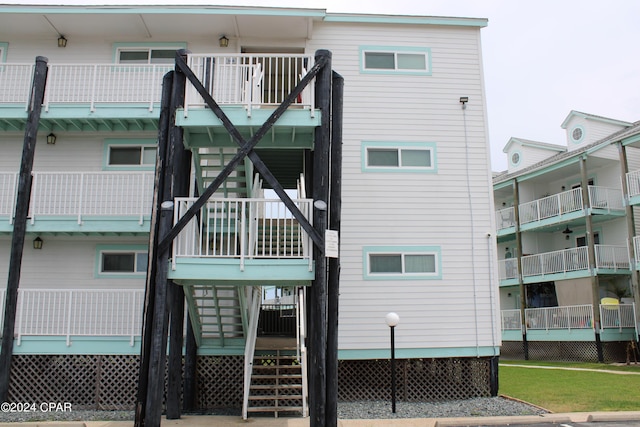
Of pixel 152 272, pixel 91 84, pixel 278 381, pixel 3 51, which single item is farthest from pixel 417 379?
pixel 3 51

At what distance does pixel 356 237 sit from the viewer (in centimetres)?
1445

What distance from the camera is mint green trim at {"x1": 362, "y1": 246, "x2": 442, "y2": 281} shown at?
14.3m

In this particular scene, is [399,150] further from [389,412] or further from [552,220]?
[552,220]

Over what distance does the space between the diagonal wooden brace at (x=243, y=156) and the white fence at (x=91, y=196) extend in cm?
364

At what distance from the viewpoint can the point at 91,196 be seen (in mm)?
13391

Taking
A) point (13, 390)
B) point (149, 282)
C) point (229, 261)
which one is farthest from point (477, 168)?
point (13, 390)

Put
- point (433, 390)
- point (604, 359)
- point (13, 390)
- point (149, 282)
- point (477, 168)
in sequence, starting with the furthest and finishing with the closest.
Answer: point (604, 359), point (477, 168), point (433, 390), point (13, 390), point (149, 282)

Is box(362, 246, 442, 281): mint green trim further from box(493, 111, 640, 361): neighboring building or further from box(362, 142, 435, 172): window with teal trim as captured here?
box(493, 111, 640, 361): neighboring building

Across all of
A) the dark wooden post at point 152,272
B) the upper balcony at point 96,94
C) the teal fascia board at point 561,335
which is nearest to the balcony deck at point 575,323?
the teal fascia board at point 561,335

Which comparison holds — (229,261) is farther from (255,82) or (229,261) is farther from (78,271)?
(78,271)

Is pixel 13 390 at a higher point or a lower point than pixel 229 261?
lower

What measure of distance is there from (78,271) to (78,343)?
215 cm

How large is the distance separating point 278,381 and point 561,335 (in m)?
18.1

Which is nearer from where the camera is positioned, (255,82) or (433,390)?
(255,82)
